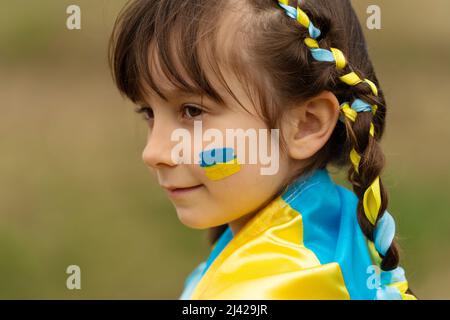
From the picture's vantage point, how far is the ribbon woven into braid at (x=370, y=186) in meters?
2.00

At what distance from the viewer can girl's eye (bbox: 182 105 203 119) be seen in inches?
77.4

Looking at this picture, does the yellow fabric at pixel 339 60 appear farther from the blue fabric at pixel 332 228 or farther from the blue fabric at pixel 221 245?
the blue fabric at pixel 221 245

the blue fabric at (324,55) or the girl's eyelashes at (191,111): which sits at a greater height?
the blue fabric at (324,55)

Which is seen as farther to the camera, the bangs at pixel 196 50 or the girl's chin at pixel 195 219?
the girl's chin at pixel 195 219

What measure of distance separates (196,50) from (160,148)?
266 millimetres

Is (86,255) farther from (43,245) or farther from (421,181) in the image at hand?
(421,181)

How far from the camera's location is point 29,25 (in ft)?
21.4

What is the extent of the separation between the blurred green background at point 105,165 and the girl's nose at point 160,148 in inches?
60.1

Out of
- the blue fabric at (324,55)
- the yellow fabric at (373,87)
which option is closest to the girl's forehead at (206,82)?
the blue fabric at (324,55)

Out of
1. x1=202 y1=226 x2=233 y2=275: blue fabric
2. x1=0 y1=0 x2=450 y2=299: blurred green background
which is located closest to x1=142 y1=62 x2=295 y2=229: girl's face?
x1=202 y1=226 x2=233 y2=275: blue fabric

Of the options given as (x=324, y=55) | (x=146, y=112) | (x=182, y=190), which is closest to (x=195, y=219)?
(x=182, y=190)

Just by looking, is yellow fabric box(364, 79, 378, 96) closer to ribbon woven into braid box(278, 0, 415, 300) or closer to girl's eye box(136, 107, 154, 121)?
ribbon woven into braid box(278, 0, 415, 300)

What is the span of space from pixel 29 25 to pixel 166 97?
4.89 metres

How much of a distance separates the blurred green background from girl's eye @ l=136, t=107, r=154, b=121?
4.35 ft
